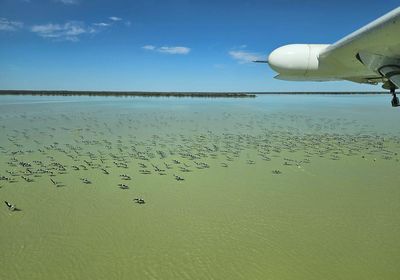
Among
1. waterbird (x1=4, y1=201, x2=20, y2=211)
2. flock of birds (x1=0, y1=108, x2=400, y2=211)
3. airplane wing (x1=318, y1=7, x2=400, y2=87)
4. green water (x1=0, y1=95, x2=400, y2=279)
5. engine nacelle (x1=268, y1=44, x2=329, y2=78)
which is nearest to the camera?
airplane wing (x1=318, y1=7, x2=400, y2=87)

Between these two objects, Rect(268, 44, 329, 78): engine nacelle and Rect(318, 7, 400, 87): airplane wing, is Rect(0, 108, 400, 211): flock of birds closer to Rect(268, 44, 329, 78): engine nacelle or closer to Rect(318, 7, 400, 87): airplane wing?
Rect(268, 44, 329, 78): engine nacelle

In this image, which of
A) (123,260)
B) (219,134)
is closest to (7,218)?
(123,260)

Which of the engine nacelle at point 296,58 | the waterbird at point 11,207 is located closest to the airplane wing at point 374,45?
the engine nacelle at point 296,58

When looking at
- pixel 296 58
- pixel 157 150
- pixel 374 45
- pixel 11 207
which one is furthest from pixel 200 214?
pixel 157 150

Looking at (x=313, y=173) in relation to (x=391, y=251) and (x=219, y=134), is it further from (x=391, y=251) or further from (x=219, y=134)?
(x=219, y=134)

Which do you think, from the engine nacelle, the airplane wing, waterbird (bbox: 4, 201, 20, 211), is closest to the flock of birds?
waterbird (bbox: 4, 201, 20, 211)

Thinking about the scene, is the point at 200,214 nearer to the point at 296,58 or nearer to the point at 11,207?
the point at 11,207
